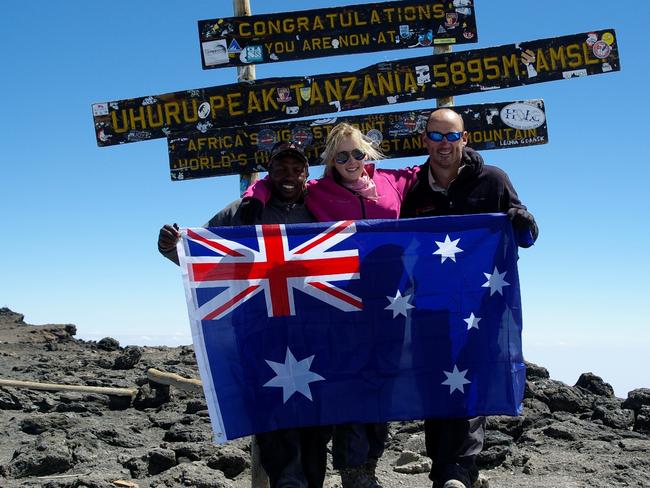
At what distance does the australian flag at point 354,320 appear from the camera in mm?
5512

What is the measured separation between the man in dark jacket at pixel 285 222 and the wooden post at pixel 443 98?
2.17 metres

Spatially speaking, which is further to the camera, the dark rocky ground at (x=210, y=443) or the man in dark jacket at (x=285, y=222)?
the dark rocky ground at (x=210, y=443)

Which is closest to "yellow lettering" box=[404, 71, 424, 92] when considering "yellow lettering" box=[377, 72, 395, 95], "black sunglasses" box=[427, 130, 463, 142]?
"yellow lettering" box=[377, 72, 395, 95]

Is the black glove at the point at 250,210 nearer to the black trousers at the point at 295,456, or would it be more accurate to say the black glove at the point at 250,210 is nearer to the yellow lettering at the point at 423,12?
the black trousers at the point at 295,456

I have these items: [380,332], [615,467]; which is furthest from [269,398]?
[615,467]

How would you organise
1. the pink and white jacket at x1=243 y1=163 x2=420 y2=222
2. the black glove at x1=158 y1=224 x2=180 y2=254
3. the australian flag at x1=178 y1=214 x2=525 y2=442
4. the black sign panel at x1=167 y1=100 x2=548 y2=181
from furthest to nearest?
the black sign panel at x1=167 y1=100 x2=548 y2=181
the pink and white jacket at x1=243 y1=163 x2=420 y2=222
the black glove at x1=158 y1=224 x2=180 y2=254
the australian flag at x1=178 y1=214 x2=525 y2=442

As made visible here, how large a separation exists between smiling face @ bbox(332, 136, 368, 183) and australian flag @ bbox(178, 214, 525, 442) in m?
0.37

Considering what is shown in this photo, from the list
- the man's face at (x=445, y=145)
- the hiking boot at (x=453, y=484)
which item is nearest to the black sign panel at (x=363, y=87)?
the man's face at (x=445, y=145)

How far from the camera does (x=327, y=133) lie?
23.4 ft

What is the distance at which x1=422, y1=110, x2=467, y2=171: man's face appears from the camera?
225 inches

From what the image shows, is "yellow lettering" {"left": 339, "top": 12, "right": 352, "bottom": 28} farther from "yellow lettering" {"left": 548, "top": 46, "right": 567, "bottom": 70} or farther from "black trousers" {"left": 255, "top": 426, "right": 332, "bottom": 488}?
"black trousers" {"left": 255, "top": 426, "right": 332, "bottom": 488}

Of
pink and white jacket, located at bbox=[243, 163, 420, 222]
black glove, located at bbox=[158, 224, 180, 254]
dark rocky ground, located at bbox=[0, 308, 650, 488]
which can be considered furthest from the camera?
dark rocky ground, located at bbox=[0, 308, 650, 488]

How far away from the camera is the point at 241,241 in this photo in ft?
18.5

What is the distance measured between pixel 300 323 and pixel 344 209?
0.92 meters
